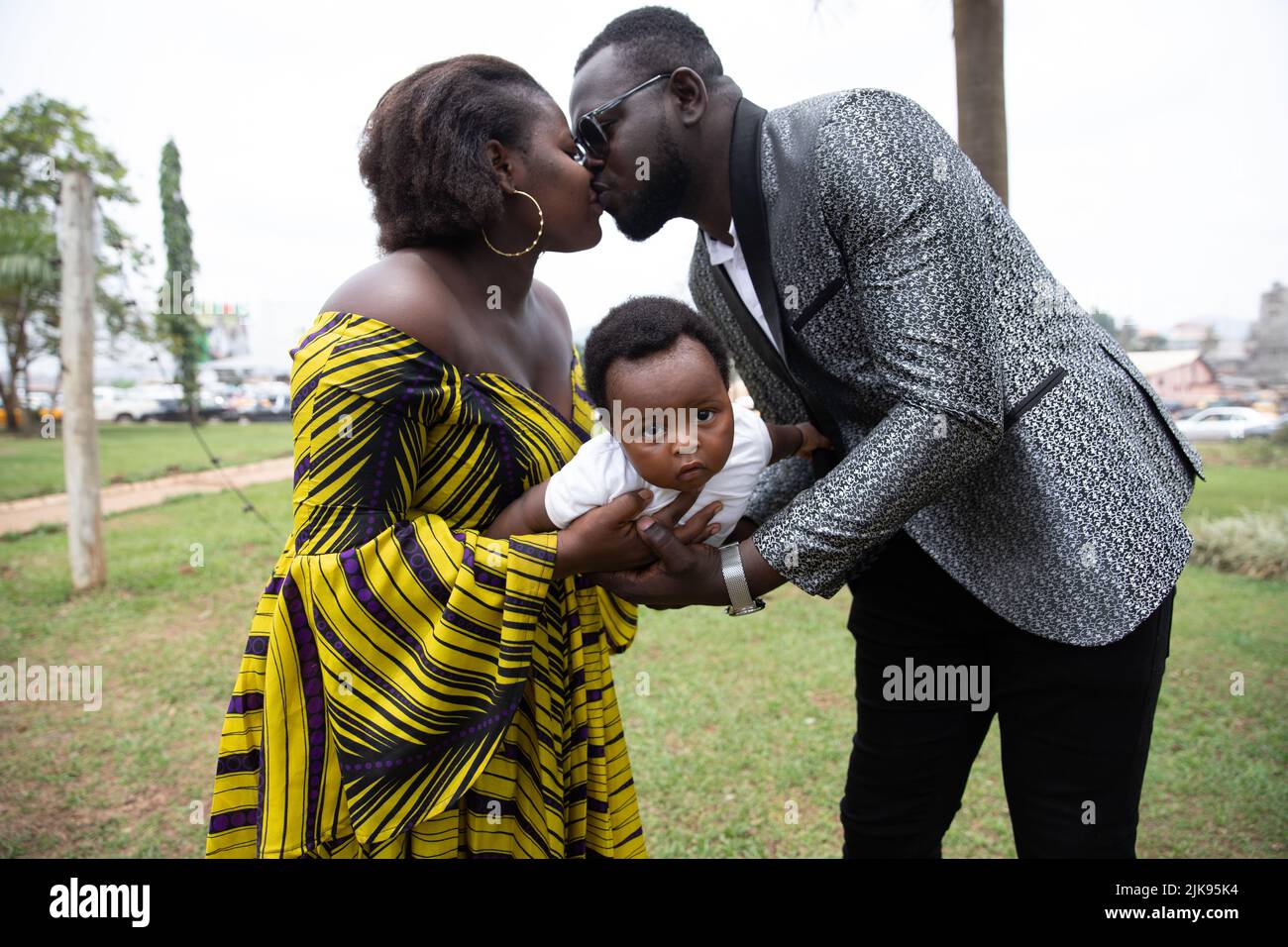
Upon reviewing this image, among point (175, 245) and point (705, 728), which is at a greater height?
point (175, 245)

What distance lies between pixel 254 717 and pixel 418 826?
0.41 metres

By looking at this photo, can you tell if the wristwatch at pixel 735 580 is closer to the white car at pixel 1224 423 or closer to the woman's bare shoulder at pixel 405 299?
the woman's bare shoulder at pixel 405 299

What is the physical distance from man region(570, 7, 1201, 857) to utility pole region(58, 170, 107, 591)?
709 centimetres

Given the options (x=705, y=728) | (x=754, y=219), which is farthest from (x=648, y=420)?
(x=705, y=728)

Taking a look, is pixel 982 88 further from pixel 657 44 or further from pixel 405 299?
pixel 405 299

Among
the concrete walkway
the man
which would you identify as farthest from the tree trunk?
the concrete walkway

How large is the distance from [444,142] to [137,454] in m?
20.6

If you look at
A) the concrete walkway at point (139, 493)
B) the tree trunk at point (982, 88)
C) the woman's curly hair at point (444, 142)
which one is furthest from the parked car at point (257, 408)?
the woman's curly hair at point (444, 142)

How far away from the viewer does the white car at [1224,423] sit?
12234 mm

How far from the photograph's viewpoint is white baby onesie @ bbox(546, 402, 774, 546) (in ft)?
5.55

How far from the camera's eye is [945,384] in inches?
57.4

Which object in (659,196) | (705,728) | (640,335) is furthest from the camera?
(705,728)

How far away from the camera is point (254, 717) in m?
1.72

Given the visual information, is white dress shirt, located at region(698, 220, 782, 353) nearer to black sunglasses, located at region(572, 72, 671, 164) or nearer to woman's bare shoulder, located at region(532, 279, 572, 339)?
black sunglasses, located at region(572, 72, 671, 164)
